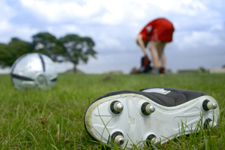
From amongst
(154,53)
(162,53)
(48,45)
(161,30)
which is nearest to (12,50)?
(48,45)

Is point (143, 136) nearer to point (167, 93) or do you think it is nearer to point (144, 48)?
point (167, 93)

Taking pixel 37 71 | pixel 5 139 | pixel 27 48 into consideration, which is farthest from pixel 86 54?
pixel 5 139

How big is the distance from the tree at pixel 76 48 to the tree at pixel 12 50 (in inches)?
191

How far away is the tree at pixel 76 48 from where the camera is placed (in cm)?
2673

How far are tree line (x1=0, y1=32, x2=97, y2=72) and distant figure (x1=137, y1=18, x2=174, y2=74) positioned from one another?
2101 cm

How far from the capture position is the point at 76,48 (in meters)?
27.7

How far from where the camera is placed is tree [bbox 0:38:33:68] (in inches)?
872

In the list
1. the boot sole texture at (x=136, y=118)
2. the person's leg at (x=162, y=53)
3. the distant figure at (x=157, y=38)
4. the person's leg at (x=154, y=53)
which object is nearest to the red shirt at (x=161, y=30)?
the distant figure at (x=157, y=38)

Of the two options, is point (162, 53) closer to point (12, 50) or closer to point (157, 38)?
point (157, 38)

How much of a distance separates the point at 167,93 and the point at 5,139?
1.02 m

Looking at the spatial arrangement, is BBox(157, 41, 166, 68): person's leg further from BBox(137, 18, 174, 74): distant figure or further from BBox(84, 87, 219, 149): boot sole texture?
BBox(84, 87, 219, 149): boot sole texture

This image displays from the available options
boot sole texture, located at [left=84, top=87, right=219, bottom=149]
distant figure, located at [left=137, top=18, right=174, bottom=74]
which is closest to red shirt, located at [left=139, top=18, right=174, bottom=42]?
distant figure, located at [left=137, top=18, right=174, bottom=74]

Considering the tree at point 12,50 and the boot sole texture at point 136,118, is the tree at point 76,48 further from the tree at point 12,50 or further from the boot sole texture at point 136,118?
the boot sole texture at point 136,118

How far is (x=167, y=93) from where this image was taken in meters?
1.26
